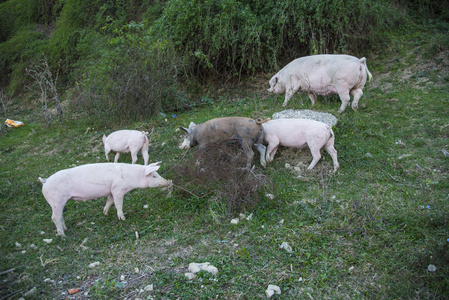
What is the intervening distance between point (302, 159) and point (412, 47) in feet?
24.5

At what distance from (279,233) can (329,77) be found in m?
4.84

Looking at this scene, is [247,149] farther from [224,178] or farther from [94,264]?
[94,264]

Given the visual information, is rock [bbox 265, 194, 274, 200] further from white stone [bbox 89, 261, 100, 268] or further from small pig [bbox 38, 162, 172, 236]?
white stone [bbox 89, 261, 100, 268]

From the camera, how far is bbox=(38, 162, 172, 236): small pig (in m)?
5.22

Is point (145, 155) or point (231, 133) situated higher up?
point (231, 133)

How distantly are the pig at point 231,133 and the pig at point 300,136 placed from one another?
0.52 ft

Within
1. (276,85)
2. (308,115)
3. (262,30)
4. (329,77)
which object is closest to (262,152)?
(308,115)

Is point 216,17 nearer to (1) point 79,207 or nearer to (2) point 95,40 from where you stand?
(2) point 95,40

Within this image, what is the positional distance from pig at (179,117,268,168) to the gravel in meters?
0.94

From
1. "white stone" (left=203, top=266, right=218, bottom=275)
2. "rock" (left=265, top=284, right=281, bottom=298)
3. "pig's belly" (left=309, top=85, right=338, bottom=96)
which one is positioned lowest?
"white stone" (left=203, top=266, right=218, bottom=275)

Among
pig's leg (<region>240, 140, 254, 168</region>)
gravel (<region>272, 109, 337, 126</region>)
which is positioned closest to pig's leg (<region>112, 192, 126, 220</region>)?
pig's leg (<region>240, 140, 254, 168</region>)

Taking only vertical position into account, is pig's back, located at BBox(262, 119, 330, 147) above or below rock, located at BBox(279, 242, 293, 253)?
above

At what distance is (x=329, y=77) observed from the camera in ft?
27.8

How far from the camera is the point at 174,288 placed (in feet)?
13.0
